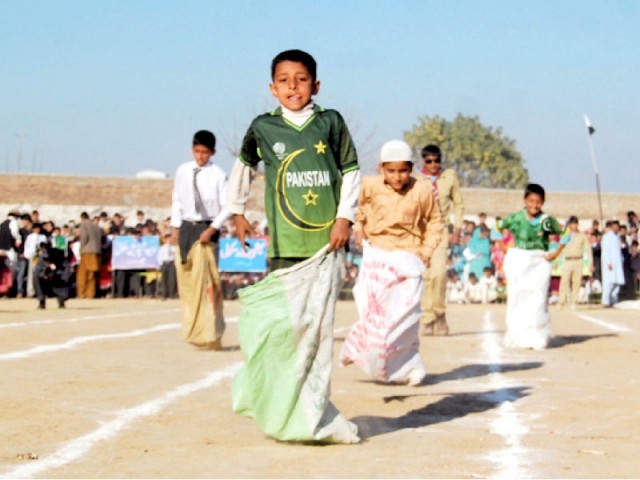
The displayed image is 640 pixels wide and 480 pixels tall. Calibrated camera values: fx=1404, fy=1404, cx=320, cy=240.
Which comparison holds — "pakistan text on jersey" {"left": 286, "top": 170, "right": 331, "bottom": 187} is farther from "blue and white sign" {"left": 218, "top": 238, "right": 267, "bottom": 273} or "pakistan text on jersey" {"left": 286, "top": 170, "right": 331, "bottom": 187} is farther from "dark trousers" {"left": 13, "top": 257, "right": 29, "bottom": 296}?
"dark trousers" {"left": 13, "top": 257, "right": 29, "bottom": 296}

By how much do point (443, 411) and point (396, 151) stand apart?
104 inches

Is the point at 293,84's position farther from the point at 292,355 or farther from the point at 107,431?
the point at 107,431

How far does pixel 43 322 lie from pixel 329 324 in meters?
12.0

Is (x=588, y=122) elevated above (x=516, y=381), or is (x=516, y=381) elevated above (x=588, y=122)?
(x=588, y=122)

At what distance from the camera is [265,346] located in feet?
23.4

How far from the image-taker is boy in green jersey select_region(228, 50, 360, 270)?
7.29 meters

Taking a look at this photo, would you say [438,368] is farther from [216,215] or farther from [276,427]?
[276,427]

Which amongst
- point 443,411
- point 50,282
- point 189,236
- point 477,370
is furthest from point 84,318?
point 443,411

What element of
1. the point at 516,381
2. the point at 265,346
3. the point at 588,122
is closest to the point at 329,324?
A: the point at 265,346

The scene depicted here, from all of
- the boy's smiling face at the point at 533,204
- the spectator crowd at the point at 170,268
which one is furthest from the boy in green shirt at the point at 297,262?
the spectator crowd at the point at 170,268

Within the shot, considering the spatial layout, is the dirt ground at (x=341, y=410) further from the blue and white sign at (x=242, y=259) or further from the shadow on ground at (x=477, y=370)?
the blue and white sign at (x=242, y=259)

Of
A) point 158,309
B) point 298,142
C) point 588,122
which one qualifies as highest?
point 588,122

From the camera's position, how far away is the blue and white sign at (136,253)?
33.2 m

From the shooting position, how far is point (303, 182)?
7297 millimetres
